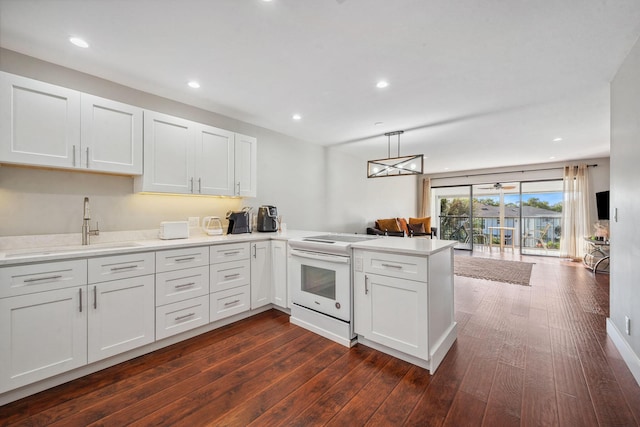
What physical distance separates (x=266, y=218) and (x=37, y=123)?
2.18m

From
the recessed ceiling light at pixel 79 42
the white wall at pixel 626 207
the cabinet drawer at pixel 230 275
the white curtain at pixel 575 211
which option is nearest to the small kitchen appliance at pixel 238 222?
the cabinet drawer at pixel 230 275

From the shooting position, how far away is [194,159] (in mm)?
2895

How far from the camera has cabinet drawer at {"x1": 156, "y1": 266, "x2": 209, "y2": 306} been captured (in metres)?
2.29

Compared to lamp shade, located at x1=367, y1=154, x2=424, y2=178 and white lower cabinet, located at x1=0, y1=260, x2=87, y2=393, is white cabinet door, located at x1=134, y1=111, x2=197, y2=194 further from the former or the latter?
lamp shade, located at x1=367, y1=154, x2=424, y2=178

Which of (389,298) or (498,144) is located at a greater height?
(498,144)

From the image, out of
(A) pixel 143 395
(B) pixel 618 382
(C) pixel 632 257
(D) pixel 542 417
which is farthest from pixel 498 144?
(A) pixel 143 395

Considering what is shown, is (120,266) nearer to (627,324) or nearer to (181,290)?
(181,290)

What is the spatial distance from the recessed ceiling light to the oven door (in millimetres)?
2392

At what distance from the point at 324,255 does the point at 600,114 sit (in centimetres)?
410

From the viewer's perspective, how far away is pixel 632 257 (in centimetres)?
200

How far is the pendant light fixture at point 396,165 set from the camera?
390cm

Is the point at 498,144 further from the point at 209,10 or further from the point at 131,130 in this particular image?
the point at 131,130

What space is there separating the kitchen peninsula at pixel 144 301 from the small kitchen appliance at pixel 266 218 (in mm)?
737

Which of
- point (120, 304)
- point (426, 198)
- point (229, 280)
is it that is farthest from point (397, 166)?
point (426, 198)
